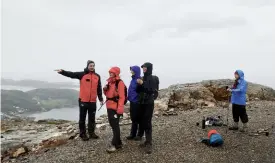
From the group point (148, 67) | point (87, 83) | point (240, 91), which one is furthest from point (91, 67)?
point (240, 91)

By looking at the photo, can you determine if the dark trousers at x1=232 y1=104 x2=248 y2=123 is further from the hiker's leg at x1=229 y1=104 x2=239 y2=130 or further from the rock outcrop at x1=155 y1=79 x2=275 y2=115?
the rock outcrop at x1=155 y1=79 x2=275 y2=115

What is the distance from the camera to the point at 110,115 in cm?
1020

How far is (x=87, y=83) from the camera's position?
37.8 ft

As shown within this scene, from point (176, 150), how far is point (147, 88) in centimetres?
241

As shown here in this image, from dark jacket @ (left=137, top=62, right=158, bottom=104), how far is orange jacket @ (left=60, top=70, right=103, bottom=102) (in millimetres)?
2092

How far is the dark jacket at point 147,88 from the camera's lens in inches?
400

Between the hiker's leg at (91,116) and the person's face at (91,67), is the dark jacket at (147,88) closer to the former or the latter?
the person's face at (91,67)

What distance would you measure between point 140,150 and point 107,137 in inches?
97.6

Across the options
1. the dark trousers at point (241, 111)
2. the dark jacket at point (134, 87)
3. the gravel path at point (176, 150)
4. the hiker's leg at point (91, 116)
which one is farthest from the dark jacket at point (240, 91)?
the hiker's leg at point (91, 116)

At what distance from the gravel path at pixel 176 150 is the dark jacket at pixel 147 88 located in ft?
5.60

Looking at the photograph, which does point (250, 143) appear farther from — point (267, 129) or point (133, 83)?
point (133, 83)

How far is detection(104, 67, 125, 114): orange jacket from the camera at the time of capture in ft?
32.9

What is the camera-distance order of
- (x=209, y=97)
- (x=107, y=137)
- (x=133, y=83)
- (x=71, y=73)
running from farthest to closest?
(x=209, y=97) < (x=107, y=137) < (x=71, y=73) < (x=133, y=83)

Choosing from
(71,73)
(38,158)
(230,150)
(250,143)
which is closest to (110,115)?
(71,73)
